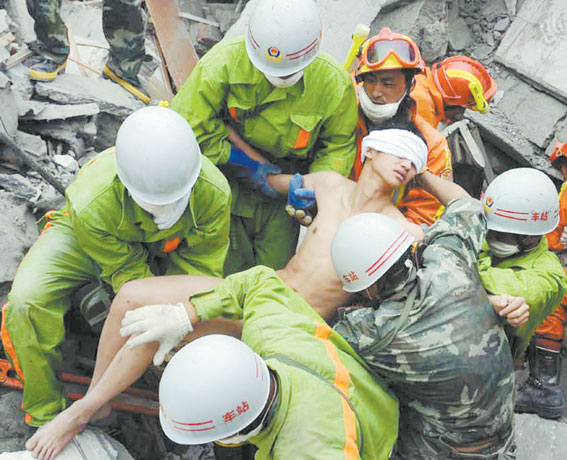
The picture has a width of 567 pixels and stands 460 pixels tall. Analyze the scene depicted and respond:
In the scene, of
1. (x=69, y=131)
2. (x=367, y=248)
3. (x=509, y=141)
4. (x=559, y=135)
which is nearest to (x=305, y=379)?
(x=367, y=248)

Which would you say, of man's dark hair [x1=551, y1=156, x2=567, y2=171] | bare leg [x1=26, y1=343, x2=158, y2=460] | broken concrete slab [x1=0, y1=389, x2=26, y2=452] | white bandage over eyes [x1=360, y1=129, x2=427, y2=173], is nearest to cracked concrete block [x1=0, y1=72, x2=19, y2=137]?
broken concrete slab [x1=0, y1=389, x2=26, y2=452]

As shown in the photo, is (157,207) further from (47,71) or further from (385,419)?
(47,71)

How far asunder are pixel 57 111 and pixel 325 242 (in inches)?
107

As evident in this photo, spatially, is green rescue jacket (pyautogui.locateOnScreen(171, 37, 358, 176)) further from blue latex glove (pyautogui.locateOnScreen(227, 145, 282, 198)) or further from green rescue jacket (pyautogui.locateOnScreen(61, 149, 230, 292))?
green rescue jacket (pyautogui.locateOnScreen(61, 149, 230, 292))

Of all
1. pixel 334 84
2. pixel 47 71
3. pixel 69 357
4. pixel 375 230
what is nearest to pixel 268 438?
pixel 375 230

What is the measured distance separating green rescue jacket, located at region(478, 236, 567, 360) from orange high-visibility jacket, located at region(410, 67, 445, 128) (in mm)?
1375

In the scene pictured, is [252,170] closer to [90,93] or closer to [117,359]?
[117,359]

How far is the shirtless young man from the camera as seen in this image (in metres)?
3.15

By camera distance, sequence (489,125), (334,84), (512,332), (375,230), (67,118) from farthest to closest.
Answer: (489,125), (67,118), (334,84), (512,332), (375,230)

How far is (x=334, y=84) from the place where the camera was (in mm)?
3914

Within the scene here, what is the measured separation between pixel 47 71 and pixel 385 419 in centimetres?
417

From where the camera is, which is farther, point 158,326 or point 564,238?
point 564,238

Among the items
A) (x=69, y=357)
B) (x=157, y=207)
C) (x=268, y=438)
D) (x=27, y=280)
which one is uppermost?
(x=157, y=207)

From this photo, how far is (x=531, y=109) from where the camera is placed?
6.66 metres
